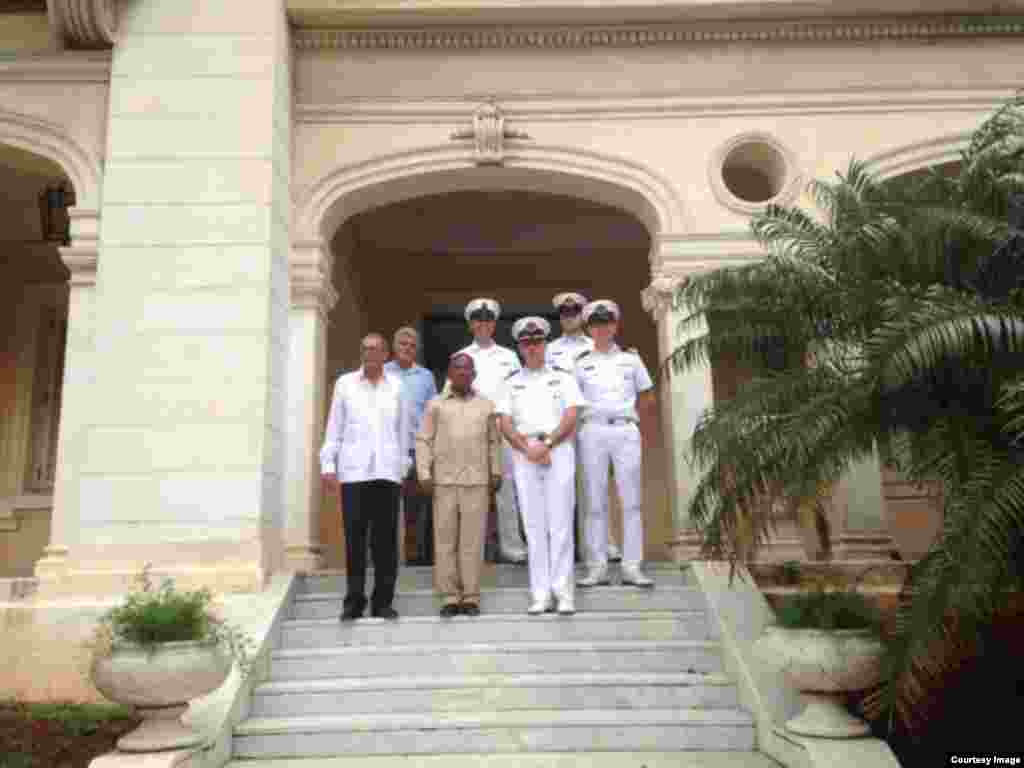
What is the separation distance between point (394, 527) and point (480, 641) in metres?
0.94

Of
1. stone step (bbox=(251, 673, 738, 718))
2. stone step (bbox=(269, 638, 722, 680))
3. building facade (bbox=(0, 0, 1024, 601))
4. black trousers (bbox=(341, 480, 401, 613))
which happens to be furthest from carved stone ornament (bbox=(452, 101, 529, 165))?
stone step (bbox=(251, 673, 738, 718))

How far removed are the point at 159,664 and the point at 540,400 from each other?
3088 mm

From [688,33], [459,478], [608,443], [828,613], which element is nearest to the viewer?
[828,613]

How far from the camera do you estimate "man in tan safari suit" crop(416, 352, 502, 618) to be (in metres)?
6.20

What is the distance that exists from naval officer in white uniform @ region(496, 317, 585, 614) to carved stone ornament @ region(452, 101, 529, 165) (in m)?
2.64

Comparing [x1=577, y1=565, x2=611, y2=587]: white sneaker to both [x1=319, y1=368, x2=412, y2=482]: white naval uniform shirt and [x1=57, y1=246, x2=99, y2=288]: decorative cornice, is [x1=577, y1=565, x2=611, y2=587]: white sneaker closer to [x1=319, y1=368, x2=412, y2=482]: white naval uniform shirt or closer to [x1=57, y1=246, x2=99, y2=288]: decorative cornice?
[x1=319, y1=368, x2=412, y2=482]: white naval uniform shirt

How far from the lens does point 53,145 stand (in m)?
8.12

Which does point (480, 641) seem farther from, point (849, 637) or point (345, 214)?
point (345, 214)

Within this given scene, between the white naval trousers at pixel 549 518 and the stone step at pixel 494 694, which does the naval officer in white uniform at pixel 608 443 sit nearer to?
the white naval trousers at pixel 549 518

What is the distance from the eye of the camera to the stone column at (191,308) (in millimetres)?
6988

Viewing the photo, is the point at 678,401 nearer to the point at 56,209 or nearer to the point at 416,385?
the point at 416,385

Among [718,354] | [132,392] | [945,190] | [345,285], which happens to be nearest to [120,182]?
[132,392]

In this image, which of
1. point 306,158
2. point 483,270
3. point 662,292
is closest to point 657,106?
point 662,292

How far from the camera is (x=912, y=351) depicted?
439cm
